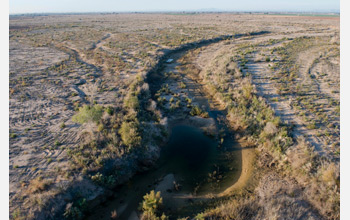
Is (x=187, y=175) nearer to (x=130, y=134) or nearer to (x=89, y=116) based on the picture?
(x=130, y=134)

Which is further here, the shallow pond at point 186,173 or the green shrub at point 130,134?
the green shrub at point 130,134

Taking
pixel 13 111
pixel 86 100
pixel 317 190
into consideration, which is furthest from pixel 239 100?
pixel 13 111

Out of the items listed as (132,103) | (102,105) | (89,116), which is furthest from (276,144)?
(102,105)

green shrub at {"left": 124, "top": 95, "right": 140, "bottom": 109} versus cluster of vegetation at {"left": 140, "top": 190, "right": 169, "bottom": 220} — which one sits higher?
green shrub at {"left": 124, "top": 95, "right": 140, "bottom": 109}

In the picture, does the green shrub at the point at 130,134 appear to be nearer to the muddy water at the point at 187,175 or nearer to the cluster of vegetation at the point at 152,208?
the muddy water at the point at 187,175

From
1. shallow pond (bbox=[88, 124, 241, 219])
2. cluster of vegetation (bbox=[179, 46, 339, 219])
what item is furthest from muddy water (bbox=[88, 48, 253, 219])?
cluster of vegetation (bbox=[179, 46, 339, 219])

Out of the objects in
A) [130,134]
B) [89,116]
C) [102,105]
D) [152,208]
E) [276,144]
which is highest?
[102,105]

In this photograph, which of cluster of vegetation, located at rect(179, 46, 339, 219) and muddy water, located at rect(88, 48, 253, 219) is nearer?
cluster of vegetation, located at rect(179, 46, 339, 219)

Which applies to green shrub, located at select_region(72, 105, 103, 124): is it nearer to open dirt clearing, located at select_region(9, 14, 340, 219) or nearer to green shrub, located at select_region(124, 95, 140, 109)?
open dirt clearing, located at select_region(9, 14, 340, 219)

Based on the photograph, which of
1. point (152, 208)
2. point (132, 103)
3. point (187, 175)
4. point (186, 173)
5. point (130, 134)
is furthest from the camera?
→ point (132, 103)

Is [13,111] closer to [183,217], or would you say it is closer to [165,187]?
[165,187]

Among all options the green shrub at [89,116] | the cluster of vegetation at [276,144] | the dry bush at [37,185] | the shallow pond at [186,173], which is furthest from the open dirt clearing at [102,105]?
the shallow pond at [186,173]
